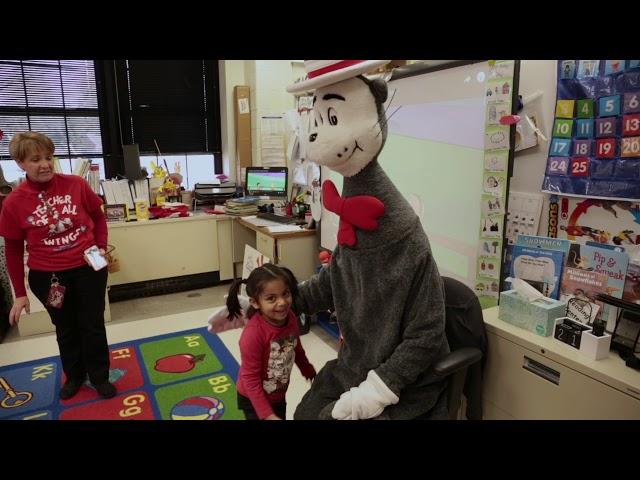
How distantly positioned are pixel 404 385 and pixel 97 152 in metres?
4.15

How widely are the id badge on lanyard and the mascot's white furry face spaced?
1.58 m

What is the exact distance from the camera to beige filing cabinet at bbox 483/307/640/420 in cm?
116

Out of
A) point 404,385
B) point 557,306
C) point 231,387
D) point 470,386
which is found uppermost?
point 557,306

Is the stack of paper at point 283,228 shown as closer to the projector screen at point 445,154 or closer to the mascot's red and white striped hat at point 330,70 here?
the projector screen at point 445,154

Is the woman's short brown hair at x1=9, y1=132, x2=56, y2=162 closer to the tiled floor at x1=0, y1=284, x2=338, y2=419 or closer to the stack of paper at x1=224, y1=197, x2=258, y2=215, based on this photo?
the tiled floor at x1=0, y1=284, x2=338, y2=419

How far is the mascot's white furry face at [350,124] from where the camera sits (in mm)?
1125

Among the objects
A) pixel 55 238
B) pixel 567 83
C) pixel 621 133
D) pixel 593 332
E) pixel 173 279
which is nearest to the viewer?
pixel 593 332

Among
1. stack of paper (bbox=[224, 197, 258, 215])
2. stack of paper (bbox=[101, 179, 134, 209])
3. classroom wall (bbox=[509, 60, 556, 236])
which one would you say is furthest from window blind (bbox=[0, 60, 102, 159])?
classroom wall (bbox=[509, 60, 556, 236])

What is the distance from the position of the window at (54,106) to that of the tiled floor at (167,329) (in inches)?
59.4

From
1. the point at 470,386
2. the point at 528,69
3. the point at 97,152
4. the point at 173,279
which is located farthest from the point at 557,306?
the point at 97,152

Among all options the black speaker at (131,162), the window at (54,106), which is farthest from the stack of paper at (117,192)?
the window at (54,106)

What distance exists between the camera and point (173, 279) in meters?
4.07

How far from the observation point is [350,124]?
3.71 feet
